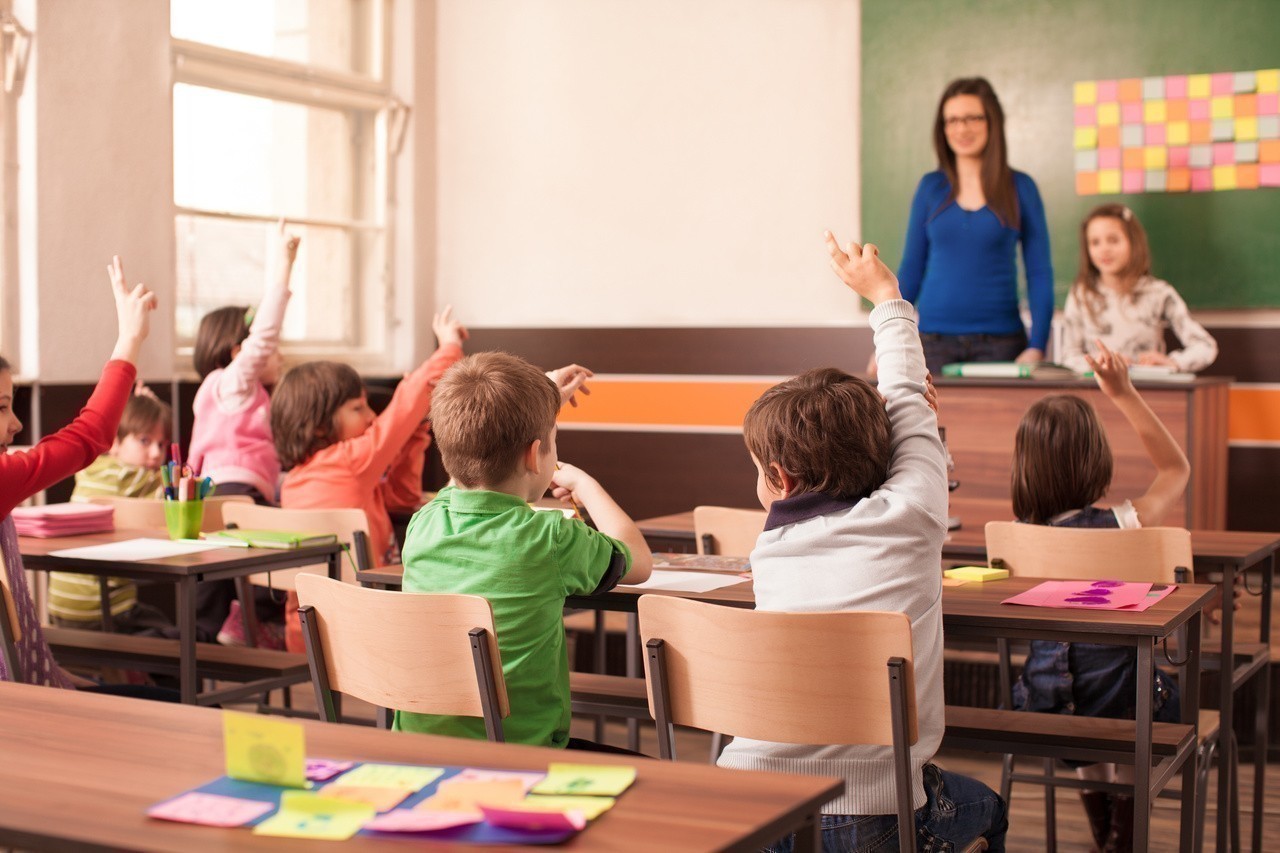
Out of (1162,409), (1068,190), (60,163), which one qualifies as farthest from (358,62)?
(1162,409)

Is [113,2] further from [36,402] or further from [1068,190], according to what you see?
[1068,190]

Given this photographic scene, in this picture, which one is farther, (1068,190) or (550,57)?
(550,57)

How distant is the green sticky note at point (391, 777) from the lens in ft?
3.81

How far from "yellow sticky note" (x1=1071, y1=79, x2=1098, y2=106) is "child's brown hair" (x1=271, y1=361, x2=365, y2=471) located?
3.25 metres

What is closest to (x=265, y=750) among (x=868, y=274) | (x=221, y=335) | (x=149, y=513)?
(x=868, y=274)

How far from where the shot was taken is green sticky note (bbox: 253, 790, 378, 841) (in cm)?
105

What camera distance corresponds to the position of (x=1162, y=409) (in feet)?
14.5

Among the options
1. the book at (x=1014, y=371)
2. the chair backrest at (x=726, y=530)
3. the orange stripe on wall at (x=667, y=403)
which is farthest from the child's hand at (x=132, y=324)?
Result: the orange stripe on wall at (x=667, y=403)

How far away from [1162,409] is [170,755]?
3739mm

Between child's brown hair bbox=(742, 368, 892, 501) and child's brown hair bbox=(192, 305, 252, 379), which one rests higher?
child's brown hair bbox=(192, 305, 252, 379)

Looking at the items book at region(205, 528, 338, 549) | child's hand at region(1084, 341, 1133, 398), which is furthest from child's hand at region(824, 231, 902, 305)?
book at region(205, 528, 338, 549)

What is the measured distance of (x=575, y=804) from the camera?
1.10m

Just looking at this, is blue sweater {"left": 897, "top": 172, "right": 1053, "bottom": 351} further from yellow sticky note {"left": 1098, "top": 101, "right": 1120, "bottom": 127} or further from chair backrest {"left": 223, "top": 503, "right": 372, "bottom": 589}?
chair backrest {"left": 223, "top": 503, "right": 372, "bottom": 589}

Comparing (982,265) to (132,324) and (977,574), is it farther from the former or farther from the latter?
(132,324)
